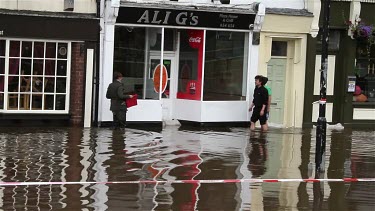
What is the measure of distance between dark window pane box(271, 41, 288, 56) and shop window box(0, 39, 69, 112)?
6.77 meters

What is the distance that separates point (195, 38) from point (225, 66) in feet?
4.43

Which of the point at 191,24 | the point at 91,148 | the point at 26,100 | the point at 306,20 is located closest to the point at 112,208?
the point at 91,148

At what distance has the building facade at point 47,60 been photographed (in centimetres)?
1934

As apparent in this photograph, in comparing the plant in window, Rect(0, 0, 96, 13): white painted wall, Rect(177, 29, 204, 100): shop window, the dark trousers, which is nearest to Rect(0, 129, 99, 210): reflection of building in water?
the dark trousers

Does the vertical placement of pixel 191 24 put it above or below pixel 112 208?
above

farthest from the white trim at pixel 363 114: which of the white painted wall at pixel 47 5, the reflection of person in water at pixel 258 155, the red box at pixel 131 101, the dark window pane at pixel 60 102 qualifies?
the dark window pane at pixel 60 102

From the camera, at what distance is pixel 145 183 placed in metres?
11.2

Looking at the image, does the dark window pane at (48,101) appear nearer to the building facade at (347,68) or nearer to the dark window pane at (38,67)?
the dark window pane at (38,67)

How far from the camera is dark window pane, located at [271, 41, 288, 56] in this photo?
2297 cm

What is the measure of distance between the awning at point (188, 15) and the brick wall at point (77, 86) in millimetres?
1504

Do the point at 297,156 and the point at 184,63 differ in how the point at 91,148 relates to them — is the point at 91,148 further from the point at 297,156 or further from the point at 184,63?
the point at 184,63

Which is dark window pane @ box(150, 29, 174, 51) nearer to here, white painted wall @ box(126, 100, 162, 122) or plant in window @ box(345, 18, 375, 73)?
white painted wall @ box(126, 100, 162, 122)

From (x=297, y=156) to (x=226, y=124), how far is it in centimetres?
671

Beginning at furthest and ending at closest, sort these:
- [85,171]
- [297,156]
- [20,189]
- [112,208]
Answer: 1. [297,156]
2. [85,171]
3. [20,189]
4. [112,208]
